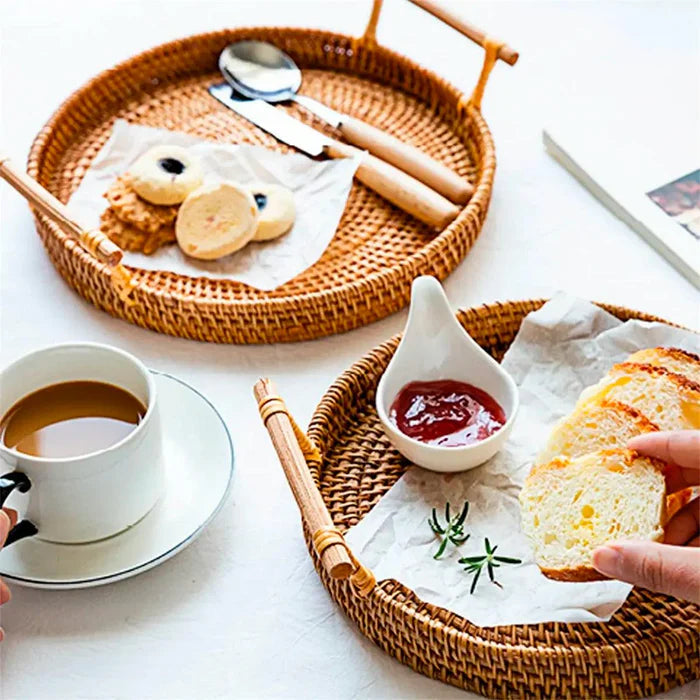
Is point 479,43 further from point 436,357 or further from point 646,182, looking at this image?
point 436,357

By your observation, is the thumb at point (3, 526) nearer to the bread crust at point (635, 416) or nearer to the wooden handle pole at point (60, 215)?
the wooden handle pole at point (60, 215)

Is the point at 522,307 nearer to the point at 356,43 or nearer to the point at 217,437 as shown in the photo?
the point at 217,437

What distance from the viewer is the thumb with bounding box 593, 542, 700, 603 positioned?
0.76 m

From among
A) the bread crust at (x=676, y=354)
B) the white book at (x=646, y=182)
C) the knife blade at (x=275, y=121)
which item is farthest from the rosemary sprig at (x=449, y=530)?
the knife blade at (x=275, y=121)

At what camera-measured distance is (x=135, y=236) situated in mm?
1222

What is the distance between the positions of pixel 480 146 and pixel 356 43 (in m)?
0.26

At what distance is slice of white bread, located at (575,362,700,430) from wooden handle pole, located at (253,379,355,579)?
0.24 metres

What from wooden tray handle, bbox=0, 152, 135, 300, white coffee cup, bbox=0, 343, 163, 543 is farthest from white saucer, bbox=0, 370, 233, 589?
wooden tray handle, bbox=0, 152, 135, 300

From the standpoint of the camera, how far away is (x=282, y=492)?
3.33 ft

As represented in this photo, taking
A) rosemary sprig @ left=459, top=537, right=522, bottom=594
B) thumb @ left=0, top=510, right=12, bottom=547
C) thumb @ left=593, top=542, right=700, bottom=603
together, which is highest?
thumb @ left=593, top=542, right=700, bottom=603

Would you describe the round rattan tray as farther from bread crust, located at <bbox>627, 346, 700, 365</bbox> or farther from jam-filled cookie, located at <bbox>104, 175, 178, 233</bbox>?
bread crust, located at <bbox>627, 346, 700, 365</bbox>

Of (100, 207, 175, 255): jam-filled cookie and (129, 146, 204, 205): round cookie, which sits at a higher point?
(129, 146, 204, 205): round cookie

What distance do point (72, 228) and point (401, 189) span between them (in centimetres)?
37

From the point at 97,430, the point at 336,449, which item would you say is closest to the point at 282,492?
the point at 336,449
